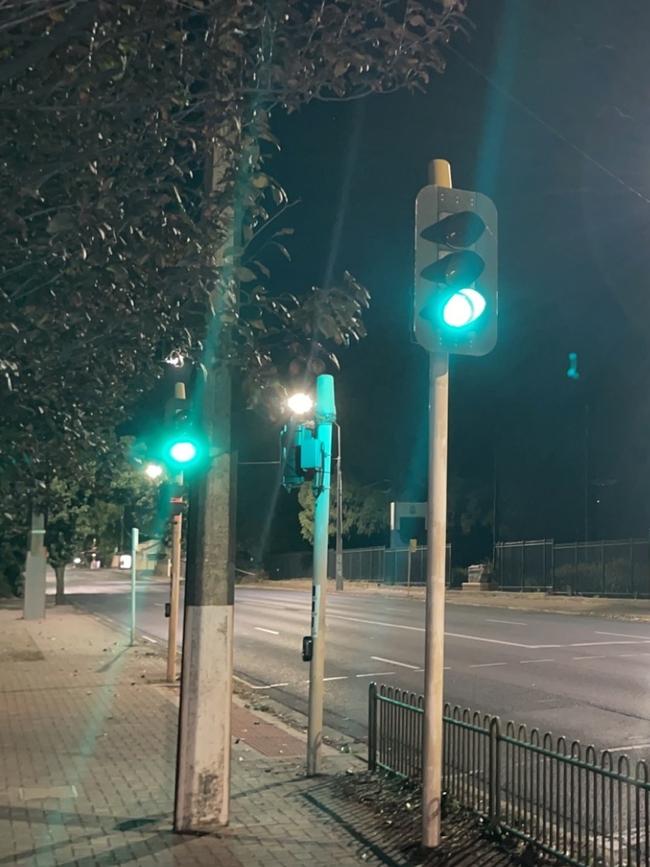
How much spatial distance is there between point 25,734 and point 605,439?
116ft

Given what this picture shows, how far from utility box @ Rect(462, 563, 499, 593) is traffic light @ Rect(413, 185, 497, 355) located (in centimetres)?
3936

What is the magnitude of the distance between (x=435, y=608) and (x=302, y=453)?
2630 millimetres

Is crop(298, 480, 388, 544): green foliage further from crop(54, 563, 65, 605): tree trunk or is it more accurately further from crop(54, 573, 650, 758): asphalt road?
crop(54, 573, 650, 758): asphalt road

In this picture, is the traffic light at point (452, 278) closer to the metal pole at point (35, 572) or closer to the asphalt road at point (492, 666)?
the asphalt road at point (492, 666)

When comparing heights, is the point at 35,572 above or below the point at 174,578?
below

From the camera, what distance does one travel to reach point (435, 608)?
5941mm

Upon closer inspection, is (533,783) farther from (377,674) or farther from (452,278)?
(377,674)

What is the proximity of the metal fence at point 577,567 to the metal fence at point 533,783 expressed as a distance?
1131 inches

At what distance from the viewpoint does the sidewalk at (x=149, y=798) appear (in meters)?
5.78

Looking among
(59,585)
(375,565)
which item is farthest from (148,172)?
(375,565)

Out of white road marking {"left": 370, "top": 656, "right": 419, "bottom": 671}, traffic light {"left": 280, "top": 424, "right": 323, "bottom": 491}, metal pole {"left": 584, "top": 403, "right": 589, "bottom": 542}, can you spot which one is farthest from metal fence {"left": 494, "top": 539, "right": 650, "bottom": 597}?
traffic light {"left": 280, "top": 424, "right": 323, "bottom": 491}

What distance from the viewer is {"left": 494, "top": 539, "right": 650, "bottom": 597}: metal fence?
3522 centimetres

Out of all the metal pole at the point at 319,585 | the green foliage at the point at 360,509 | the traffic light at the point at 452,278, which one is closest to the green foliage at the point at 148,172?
the traffic light at the point at 452,278

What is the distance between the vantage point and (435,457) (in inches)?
238
